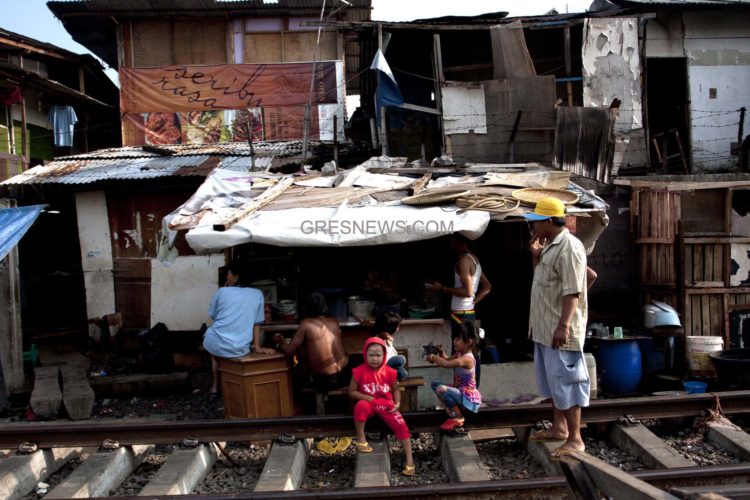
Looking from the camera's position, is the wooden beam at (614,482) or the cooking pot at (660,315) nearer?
the wooden beam at (614,482)

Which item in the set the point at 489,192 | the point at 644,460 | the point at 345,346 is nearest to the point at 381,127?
the point at 489,192

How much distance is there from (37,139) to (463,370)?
14.0 m

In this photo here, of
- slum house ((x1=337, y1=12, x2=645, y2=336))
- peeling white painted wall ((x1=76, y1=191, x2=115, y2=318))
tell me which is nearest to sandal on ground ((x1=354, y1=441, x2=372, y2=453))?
slum house ((x1=337, y1=12, x2=645, y2=336))

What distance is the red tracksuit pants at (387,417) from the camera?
578 centimetres

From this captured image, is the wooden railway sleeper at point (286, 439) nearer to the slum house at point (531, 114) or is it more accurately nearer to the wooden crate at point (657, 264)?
the wooden crate at point (657, 264)

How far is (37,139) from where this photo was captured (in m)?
15.4

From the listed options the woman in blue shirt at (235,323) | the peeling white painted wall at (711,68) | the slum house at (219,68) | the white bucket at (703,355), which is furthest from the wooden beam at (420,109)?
the white bucket at (703,355)

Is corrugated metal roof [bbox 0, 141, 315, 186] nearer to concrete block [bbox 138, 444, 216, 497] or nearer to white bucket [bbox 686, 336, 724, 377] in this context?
concrete block [bbox 138, 444, 216, 497]

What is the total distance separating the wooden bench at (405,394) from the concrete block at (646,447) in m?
2.16

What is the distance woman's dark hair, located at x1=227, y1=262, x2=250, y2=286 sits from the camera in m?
7.66

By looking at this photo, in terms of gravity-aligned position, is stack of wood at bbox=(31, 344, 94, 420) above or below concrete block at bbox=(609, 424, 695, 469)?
above

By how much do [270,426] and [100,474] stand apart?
165 cm

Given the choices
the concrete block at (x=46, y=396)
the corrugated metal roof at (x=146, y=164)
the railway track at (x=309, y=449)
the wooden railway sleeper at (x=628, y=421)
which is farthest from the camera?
the corrugated metal roof at (x=146, y=164)

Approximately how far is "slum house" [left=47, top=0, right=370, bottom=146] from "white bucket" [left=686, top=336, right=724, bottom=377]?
1007cm
